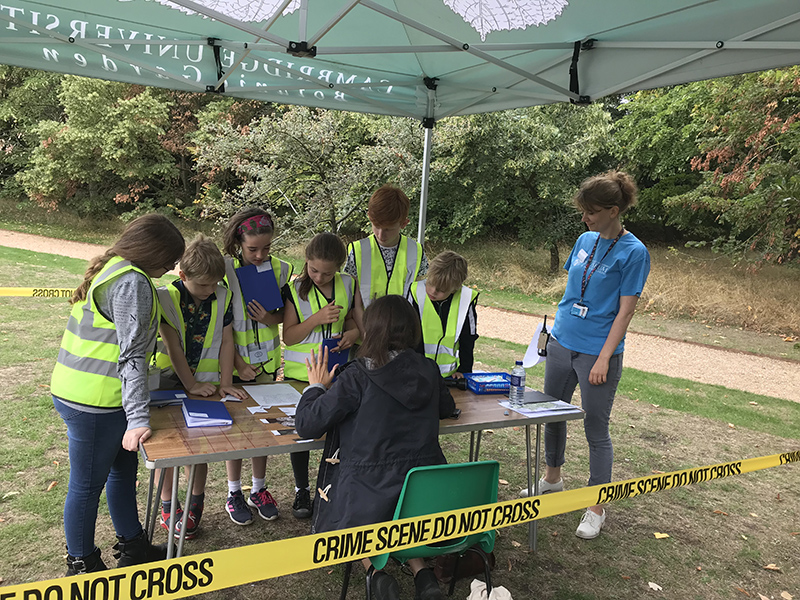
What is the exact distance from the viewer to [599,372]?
3.34 metres

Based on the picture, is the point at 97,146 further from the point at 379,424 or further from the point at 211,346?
the point at 379,424

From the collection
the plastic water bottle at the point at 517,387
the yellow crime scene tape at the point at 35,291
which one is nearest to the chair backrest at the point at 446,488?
the plastic water bottle at the point at 517,387

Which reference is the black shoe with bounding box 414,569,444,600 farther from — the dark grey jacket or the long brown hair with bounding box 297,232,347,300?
the long brown hair with bounding box 297,232,347,300

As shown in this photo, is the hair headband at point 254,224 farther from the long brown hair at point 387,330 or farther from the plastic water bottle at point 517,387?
the plastic water bottle at point 517,387

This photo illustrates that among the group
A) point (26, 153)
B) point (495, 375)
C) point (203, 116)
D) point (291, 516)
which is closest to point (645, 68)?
point (495, 375)

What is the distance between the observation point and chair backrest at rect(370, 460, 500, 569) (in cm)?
231

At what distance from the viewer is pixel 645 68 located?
3906mm

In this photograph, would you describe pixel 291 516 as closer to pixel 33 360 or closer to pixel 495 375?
pixel 495 375

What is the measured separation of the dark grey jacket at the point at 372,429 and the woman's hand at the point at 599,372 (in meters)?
1.33

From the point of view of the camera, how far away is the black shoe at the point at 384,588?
2307 mm

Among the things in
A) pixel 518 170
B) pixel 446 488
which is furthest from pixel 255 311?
pixel 518 170

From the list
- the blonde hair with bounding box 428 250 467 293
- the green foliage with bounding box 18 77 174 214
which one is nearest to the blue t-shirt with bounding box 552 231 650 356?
the blonde hair with bounding box 428 250 467 293

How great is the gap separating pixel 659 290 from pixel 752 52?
1081 cm

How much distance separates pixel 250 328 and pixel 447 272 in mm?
1092
